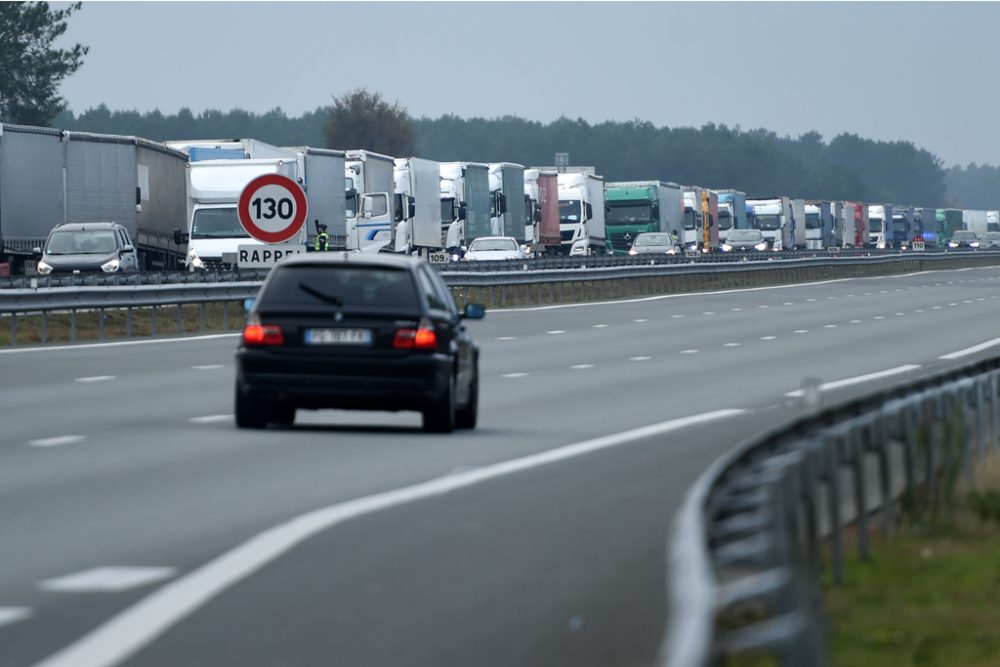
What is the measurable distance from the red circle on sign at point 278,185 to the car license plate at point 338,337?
A: 9284 millimetres

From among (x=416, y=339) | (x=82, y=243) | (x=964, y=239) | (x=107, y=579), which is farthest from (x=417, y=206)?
(x=964, y=239)

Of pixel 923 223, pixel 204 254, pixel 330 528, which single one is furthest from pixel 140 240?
pixel 923 223

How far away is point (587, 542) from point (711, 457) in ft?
16.6

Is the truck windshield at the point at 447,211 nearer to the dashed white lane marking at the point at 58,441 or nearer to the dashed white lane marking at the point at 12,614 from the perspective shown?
the dashed white lane marking at the point at 58,441

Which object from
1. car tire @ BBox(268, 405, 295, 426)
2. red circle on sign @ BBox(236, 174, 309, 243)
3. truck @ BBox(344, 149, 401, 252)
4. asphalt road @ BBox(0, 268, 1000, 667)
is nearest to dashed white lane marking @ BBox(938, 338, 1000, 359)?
asphalt road @ BBox(0, 268, 1000, 667)

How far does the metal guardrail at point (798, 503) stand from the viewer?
468 centimetres

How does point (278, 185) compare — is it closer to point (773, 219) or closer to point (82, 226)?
point (82, 226)

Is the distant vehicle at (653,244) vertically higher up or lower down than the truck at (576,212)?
lower down

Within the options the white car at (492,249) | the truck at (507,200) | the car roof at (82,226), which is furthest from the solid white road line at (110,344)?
the truck at (507,200)

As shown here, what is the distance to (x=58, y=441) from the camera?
51.8ft

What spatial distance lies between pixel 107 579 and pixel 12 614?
0.90 m

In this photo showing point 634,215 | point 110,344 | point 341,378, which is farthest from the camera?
point 634,215

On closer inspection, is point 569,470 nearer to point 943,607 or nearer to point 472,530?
point 472,530

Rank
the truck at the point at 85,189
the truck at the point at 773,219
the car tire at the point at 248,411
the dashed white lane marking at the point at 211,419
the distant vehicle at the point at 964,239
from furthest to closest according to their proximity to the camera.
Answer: the distant vehicle at the point at 964,239
the truck at the point at 773,219
the truck at the point at 85,189
the dashed white lane marking at the point at 211,419
the car tire at the point at 248,411
